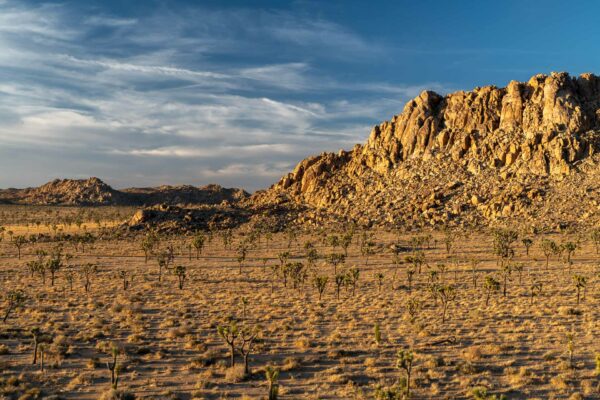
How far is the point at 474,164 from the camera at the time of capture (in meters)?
123

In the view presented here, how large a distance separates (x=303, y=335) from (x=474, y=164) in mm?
107582

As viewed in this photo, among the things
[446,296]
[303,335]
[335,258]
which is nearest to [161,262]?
[335,258]

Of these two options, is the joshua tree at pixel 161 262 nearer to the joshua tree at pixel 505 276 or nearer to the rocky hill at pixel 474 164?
the joshua tree at pixel 505 276

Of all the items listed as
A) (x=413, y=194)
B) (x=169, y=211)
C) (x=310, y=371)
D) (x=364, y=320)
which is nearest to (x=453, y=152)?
(x=413, y=194)

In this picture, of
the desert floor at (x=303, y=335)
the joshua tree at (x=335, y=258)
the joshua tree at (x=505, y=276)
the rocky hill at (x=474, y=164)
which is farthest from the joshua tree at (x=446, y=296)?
the rocky hill at (x=474, y=164)

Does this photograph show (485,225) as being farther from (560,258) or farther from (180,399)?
(180,399)

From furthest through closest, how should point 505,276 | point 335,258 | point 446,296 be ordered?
point 335,258 < point 505,276 < point 446,296

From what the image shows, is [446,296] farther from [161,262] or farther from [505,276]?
[161,262]

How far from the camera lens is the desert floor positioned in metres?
21.7

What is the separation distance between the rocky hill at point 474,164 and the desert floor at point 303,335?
4919 cm

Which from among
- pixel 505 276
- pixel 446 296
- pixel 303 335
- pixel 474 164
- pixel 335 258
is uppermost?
pixel 474 164

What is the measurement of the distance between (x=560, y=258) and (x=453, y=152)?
2749 inches

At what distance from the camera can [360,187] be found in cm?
13650

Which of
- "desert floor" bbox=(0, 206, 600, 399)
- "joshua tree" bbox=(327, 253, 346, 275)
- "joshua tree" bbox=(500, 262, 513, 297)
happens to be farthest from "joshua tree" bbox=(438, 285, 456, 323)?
"joshua tree" bbox=(327, 253, 346, 275)
